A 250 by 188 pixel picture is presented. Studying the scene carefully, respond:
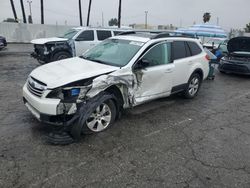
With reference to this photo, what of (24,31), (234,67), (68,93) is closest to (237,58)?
(234,67)

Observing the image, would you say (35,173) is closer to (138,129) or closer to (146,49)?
(138,129)

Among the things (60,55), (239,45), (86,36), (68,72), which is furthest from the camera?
(86,36)

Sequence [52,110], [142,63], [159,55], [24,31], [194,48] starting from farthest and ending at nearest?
[24,31] < [194,48] < [159,55] < [142,63] < [52,110]

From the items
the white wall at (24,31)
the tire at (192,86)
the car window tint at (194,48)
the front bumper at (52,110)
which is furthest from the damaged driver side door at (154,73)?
the white wall at (24,31)

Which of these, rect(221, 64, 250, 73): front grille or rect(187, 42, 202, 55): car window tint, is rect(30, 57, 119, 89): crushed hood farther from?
rect(221, 64, 250, 73): front grille

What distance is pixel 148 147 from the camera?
143 inches

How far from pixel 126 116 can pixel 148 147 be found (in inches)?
50.5

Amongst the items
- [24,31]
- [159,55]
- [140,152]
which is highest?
[24,31]

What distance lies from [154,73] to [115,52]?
38.4 inches

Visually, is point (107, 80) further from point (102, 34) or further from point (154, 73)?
point (102, 34)

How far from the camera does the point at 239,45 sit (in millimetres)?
10078

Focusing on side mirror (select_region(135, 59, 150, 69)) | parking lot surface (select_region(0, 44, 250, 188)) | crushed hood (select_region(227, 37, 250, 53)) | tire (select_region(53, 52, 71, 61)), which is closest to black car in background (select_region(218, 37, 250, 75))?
crushed hood (select_region(227, 37, 250, 53))

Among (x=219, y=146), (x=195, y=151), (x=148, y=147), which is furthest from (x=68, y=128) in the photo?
(x=219, y=146)

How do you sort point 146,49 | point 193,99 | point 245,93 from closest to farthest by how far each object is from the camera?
1. point 146,49
2. point 193,99
3. point 245,93
